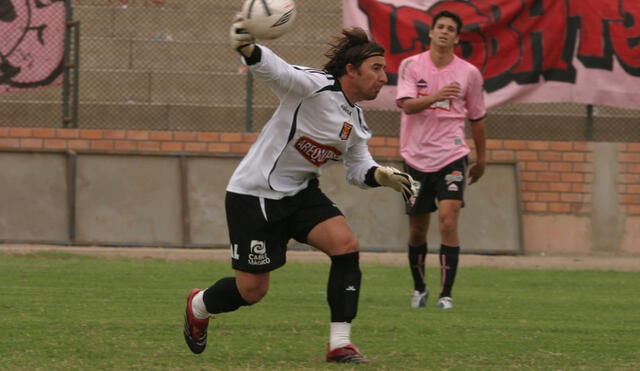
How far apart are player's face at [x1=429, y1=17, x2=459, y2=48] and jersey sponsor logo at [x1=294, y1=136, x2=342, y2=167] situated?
11.0 ft

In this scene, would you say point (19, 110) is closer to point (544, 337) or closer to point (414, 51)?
point (414, 51)

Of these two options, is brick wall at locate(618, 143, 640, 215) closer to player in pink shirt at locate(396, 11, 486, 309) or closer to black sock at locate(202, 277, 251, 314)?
player in pink shirt at locate(396, 11, 486, 309)

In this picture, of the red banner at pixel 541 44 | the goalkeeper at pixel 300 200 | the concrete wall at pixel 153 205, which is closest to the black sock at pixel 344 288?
the goalkeeper at pixel 300 200

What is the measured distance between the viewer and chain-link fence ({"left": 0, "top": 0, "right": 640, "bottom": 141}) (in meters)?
15.3

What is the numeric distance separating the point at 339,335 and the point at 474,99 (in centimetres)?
387

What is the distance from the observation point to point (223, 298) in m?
6.86

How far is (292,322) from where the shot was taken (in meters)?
8.59

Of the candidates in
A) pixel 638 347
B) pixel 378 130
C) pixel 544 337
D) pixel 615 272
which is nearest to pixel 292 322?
pixel 544 337

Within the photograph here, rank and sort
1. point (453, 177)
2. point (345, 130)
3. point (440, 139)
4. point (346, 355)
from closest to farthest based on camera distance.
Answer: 1. point (346, 355)
2. point (345, 130)
3. point (453, 177)
4. point (440, 139)

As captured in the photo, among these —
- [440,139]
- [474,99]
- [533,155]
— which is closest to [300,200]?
[440,139]

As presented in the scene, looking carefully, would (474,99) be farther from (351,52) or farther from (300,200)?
(300,200)

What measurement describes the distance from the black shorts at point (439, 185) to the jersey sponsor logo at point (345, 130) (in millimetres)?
3029

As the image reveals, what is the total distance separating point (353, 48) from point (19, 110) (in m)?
9.13

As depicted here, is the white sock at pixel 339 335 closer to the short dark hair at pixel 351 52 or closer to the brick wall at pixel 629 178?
the short dark hair at pixel 351 52
